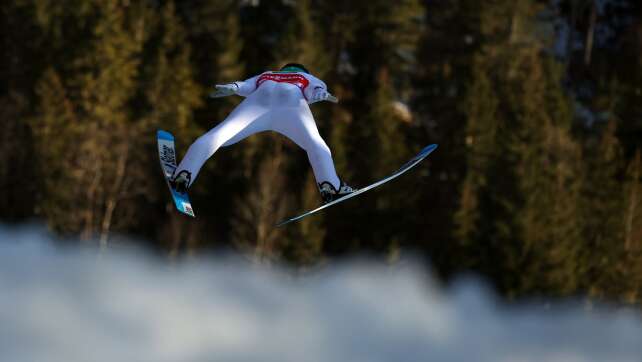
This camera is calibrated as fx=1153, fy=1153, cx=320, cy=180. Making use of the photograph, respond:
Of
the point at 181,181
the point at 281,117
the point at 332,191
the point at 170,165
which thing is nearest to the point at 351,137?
the point at 170,165

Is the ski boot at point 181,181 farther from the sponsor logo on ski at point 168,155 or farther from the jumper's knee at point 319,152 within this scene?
the jumper's knee at point 319,152

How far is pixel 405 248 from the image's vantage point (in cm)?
7481

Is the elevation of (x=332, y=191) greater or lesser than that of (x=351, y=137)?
greater

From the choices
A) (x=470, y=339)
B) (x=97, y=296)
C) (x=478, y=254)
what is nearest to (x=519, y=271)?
(x=478, y=254)

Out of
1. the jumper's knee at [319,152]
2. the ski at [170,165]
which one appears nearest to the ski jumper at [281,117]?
the jumper's knee at [319,152]

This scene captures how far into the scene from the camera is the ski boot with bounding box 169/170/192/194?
1914cm

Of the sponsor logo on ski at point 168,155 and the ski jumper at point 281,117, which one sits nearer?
the ski jumper at point 281,117

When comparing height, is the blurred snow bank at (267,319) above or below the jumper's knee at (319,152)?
below

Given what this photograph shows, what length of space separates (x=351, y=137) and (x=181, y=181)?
196 feet

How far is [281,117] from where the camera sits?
64.9 ft

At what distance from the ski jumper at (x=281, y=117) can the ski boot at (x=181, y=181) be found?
0.24 ft

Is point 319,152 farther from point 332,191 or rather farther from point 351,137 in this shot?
point 351,137

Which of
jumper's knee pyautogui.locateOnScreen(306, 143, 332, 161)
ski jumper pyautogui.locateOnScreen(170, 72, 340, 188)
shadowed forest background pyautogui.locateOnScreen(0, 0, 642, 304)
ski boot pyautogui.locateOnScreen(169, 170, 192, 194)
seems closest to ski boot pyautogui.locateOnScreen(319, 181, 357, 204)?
ski jumper pyautogui.locateOnScreen(170, 72, 340, 188)

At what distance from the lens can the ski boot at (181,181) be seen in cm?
1914
